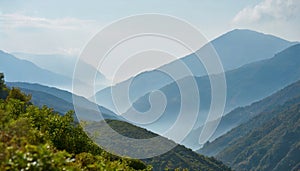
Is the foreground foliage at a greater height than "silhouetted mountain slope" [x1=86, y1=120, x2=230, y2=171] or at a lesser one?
greater

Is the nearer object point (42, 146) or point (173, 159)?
point (42, 146)

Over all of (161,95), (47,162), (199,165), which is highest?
(161,95)

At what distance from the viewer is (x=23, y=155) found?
27.3ft

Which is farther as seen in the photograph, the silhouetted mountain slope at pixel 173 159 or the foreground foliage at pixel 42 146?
the silhouetted mountain slope at pixel 173 159

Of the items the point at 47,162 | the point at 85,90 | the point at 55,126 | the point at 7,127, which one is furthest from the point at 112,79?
the point at 47,162

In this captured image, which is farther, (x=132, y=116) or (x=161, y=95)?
(x=132, y=116)

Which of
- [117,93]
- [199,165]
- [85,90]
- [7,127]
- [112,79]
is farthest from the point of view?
[199,165]

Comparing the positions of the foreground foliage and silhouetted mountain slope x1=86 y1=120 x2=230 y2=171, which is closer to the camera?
the foreground foliage

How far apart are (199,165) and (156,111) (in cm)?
11840

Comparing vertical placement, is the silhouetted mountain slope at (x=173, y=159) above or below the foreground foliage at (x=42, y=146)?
below

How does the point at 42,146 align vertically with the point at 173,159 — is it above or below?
above

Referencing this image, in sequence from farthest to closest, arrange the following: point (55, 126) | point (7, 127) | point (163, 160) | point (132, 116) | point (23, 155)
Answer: point (163, 160) < point (132, 116) < point (55, 126) < point (7, 127) < point (23, 155)

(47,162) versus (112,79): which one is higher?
(112,79)

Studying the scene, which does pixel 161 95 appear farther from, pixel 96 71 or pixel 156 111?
pixel 96 71
